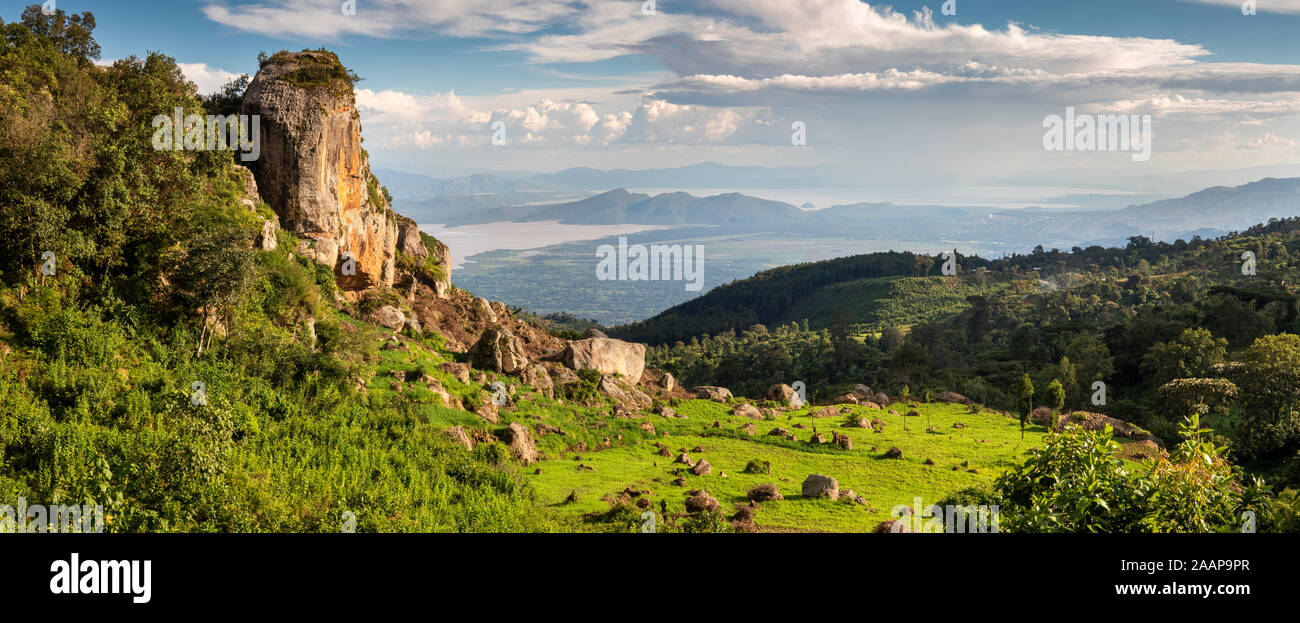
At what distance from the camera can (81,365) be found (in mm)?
17766

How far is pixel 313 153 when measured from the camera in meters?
31.0

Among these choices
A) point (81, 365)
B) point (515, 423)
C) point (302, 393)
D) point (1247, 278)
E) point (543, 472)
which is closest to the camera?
point (81, 365)

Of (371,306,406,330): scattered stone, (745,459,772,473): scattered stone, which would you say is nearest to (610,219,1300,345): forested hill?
(745,459,772,473): scattered stone

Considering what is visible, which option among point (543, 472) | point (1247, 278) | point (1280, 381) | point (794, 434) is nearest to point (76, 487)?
point (543, 472)

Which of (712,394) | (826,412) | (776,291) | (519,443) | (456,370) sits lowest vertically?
(826,412)

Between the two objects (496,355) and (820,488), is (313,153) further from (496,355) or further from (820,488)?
(820,488)

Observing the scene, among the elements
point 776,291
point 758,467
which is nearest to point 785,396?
point 758,467

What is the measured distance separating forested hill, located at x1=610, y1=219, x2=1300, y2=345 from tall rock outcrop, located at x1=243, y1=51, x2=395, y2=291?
271 feet

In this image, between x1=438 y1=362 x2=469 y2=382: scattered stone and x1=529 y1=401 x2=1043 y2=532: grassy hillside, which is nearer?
x1=529 y1=401 x2=1043 y2=532: grassy hillside

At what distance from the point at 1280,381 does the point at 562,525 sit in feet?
131

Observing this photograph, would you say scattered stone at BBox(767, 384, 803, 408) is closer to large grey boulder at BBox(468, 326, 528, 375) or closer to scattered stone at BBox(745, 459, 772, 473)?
scattered stone at BBox(745, 459, 772, 473)

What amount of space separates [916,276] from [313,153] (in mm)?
128543

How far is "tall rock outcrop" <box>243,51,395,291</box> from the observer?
30594 millimetres
